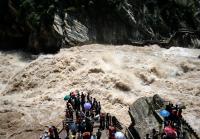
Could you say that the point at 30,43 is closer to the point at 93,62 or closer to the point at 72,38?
the point at 72,38

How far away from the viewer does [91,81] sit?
78.6 feet

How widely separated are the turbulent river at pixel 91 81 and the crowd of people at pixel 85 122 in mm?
2128

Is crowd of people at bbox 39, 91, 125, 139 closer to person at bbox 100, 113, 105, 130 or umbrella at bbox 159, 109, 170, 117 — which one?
person at bbox 100, 113, 105, 130

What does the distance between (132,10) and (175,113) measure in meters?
17.2

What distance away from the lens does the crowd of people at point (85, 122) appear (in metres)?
15.8

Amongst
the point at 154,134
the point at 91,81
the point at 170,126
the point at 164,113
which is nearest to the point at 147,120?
the point at 164,113

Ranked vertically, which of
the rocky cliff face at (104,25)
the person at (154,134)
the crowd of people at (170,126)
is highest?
the rocky cliff face at (104,25)

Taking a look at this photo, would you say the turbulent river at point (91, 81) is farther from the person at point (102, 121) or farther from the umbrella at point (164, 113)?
the umbrella at point (164, 113)

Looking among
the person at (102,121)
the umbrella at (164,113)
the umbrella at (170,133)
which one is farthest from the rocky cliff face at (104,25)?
the umbrella at (170,133)

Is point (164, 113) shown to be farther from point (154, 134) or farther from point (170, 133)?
point (170, 133)

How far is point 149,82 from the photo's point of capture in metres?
24.2

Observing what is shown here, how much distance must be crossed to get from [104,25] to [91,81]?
8509mm

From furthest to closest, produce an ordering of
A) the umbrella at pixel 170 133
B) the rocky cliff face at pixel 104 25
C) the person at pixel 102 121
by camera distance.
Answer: the rocky cliff face at pixel 104 25 < the person at pixel 102 121 < the umbrella at pixel 170 133

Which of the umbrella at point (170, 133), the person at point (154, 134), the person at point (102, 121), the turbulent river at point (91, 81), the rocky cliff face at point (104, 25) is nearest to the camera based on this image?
the umbrella at point (170, 133)
